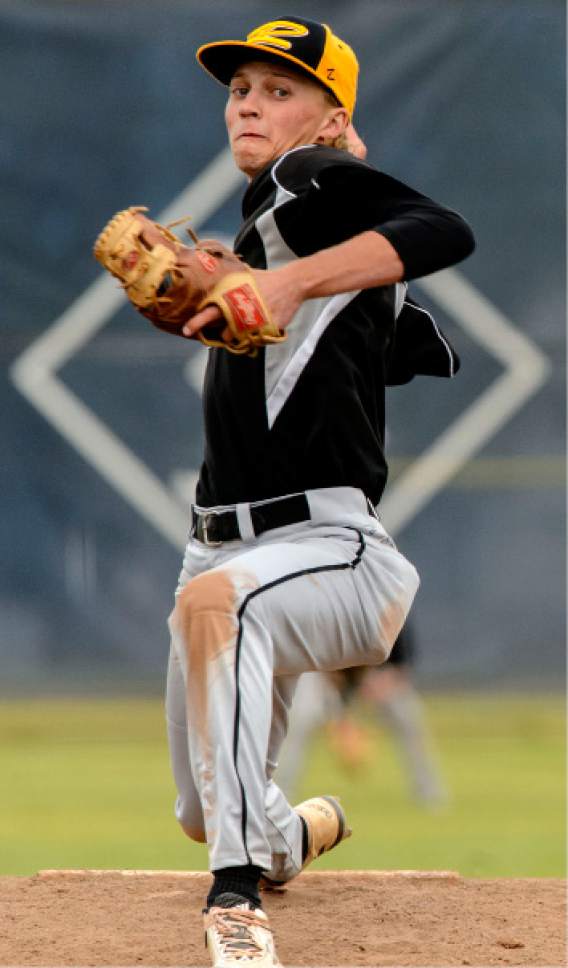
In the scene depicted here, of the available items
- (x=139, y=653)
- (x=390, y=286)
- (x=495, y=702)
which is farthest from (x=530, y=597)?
(x=390, y=286)

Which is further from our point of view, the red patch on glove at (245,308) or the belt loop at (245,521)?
the belt loop at (245,521)

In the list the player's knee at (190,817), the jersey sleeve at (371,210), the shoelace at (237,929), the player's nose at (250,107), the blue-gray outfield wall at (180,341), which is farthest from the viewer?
the blue-gray outfield wall at (180,341)

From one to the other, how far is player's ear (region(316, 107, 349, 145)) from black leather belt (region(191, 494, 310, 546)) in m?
0.75

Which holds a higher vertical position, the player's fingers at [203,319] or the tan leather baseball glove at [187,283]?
the tan leather baseball glove at [187,283]

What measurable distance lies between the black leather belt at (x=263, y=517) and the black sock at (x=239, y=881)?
63 cm

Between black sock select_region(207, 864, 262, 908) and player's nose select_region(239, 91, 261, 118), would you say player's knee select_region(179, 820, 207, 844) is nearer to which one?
black sock select_region(207, 864, 262, 908)

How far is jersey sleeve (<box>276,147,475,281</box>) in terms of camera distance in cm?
273

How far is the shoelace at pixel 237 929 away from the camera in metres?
2.57

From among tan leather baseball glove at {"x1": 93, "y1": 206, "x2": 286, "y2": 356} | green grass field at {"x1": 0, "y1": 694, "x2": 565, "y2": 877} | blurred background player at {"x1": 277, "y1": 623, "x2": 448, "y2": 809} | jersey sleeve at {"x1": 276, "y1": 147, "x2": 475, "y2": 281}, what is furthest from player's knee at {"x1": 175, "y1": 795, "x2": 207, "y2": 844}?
blurred background player at {"x1": 277, "y1": 623, "x2": 448, "y2": 809}

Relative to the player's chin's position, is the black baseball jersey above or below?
below

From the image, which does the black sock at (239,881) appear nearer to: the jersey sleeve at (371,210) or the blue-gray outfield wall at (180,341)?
the jersey sleeve at (371,210)

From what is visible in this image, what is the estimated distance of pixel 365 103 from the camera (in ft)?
19.9

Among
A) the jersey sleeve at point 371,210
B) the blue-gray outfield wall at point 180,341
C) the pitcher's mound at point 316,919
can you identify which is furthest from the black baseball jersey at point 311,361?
the blue-gray outfield wall at point 180,341

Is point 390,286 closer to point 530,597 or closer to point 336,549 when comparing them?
point 336,549
